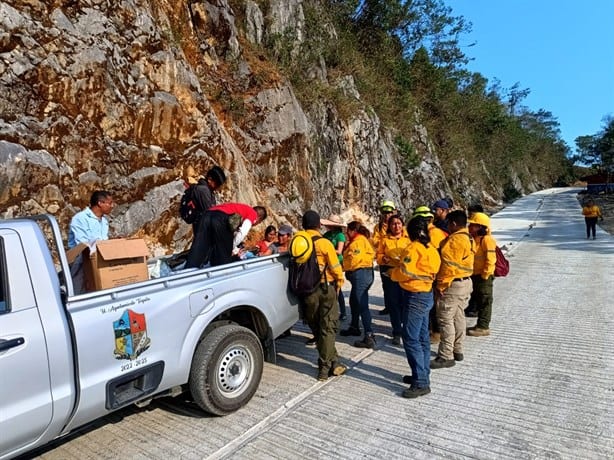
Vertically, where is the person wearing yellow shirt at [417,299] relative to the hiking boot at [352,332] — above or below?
above

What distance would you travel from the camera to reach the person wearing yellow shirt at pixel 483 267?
5.78 meters

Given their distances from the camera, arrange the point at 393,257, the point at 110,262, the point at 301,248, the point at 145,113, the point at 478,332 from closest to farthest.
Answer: the point at 110,262
the point at 301,248
the point at 393,257
the point at 478,332
the point at 145,113

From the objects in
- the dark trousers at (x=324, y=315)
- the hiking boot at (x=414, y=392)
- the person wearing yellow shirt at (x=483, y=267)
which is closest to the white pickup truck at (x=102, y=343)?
the dark trousers at (x=324, y=315)

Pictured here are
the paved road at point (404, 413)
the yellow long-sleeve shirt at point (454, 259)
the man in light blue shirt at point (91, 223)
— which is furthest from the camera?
the man in light blue shirt at point (91, 223)

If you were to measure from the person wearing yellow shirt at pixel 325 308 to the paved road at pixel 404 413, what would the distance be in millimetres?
268

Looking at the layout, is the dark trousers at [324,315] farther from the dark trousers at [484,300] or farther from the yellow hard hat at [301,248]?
the dark trousers at [484,300]

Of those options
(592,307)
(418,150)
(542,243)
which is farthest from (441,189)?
(592,307)

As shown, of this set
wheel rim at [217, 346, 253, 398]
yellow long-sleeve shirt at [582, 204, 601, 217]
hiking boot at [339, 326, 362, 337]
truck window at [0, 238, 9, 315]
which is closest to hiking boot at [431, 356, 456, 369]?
hiking boot at [339, 326, 362, 337]

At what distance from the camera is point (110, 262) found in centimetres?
344

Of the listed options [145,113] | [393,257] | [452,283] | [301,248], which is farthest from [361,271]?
[145,113]

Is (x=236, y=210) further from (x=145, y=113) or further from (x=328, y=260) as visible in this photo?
(x=145, y=113)

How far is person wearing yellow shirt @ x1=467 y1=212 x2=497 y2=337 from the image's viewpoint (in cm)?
578

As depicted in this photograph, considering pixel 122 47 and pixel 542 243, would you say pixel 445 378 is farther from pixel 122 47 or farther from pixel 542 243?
A: pixel 542 243

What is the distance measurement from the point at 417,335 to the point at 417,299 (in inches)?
13.2
